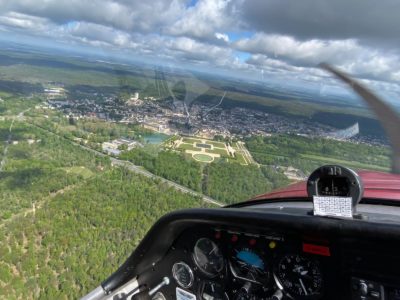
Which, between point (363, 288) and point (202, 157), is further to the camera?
point (202, 157)

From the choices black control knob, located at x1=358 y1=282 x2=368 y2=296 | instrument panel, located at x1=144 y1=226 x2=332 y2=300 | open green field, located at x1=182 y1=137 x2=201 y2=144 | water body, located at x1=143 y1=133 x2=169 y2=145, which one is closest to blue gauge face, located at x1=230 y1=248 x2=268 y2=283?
instrument panel, located at x1=144 y1=226 x2=332 y2=300

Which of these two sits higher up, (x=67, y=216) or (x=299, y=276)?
(x=299, y=276)

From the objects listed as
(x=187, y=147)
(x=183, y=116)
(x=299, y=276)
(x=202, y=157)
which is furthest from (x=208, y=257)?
(x=183, y=116)

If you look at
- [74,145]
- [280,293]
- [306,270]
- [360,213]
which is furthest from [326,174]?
[74,145]

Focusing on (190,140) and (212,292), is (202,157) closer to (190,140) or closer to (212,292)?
(190,140)

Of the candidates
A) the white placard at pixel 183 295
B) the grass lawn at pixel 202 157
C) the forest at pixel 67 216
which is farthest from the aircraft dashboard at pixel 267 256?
the grass lawn at pixel 202 157

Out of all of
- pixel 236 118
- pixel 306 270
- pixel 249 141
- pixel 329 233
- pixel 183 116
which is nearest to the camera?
pixel 329 233

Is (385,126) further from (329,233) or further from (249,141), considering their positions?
(249,141)
